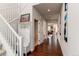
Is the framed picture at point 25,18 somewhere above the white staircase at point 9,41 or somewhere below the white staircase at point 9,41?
above

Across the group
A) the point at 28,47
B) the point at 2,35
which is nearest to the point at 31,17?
the point at 28,47

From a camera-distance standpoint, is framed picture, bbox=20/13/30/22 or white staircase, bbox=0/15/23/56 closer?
white staircase, bbox=0/15/23/56

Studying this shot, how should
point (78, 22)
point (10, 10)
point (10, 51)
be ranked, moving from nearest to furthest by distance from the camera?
point (78, 22)
point (10, 51)
point (10, 10)

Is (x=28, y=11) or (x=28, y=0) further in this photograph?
(x=28, y=11)

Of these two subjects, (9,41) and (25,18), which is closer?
(9,41)

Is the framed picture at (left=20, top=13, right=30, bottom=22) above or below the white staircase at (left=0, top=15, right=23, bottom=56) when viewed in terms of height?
above

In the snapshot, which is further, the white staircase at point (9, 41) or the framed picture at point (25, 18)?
the framed picture at point (25, 18)

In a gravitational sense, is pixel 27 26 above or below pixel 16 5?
below

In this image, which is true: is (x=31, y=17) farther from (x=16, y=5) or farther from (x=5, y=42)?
(x=5, y=42)

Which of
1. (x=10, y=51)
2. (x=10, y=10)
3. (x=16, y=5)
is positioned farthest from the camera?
(x=16, y=5)

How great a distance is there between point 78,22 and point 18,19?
413 cm

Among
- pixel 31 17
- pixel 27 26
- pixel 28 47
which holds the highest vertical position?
pixel 31 17

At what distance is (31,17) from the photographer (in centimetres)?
599

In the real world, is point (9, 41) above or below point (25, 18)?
below
